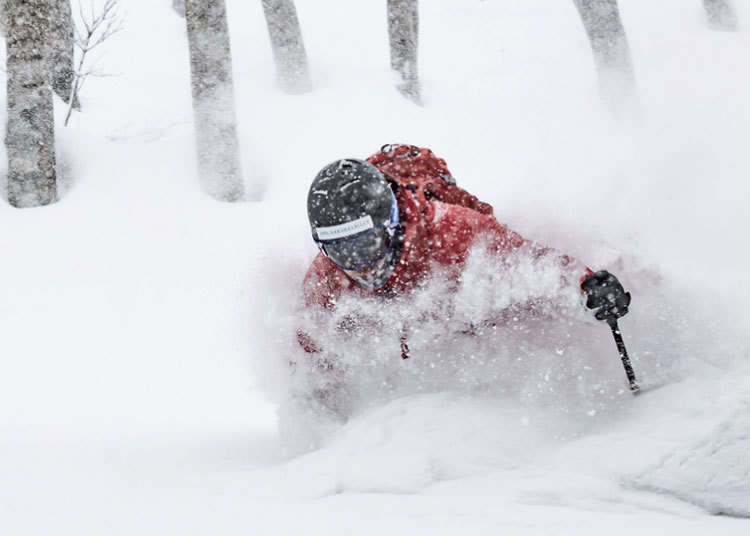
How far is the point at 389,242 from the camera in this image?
3164mm

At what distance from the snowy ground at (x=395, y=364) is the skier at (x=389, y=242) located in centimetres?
39

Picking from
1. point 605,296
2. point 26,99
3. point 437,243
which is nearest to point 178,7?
point 26,99

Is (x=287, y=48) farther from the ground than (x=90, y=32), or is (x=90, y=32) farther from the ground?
(x=90, y=32)

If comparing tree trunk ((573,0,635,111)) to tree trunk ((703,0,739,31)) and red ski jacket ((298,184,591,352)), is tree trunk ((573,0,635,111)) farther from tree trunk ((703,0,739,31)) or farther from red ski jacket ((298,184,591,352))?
red ski jacket ((298,184,591,352))

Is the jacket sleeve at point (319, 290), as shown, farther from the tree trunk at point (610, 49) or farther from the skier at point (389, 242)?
the tree trunk at point (610, 49)

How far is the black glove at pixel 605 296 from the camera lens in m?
2.99

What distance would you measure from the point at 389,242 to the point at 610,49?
303 inches

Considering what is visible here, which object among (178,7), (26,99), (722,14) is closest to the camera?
(26,99)

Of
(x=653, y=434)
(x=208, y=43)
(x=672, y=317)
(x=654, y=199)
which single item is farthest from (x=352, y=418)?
(x=208, y=43)

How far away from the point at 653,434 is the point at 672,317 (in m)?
0.94

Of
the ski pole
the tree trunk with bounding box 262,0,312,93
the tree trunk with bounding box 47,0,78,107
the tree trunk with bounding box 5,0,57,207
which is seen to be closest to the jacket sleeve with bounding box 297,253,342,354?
the ski pole

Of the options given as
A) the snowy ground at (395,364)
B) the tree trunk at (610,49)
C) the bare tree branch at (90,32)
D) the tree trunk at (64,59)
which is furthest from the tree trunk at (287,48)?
the tree trunk at (610,49)

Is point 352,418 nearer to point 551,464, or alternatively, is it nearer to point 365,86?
point 551,464

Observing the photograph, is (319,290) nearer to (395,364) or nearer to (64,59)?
(395,364)
